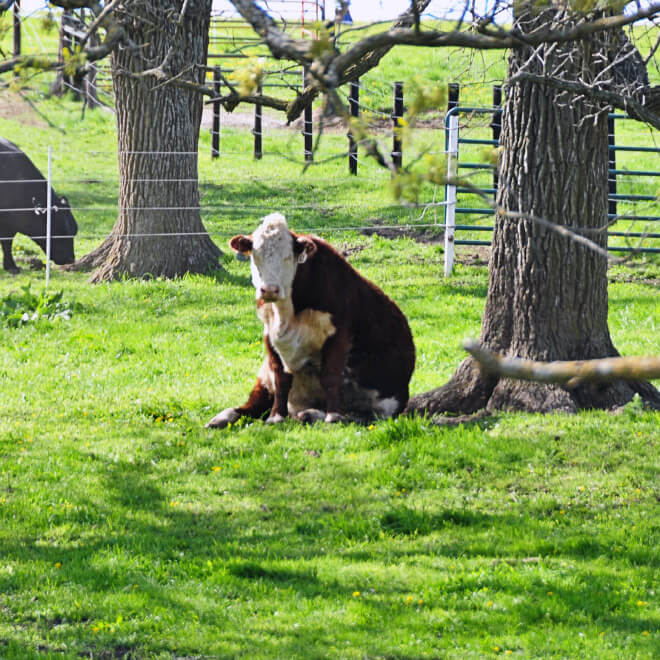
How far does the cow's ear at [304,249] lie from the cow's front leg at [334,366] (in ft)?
2.08

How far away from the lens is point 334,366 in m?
8.18

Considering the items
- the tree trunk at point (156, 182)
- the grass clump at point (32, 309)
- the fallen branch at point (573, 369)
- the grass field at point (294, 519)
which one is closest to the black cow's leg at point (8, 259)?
the tree trunk at point (156, 182)

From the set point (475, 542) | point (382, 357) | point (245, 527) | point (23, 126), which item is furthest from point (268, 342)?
point (23, 126)

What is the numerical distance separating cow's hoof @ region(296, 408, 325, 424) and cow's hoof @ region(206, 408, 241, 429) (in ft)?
1.66

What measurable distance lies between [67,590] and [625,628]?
9.18ft

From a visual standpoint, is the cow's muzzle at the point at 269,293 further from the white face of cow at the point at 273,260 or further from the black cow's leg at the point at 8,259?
the black cow's leg at the point at 8,259

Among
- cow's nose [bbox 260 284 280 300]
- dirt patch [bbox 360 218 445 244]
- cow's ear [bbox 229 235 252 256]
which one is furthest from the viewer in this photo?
dirt patch [bbox 360 218 445 244]

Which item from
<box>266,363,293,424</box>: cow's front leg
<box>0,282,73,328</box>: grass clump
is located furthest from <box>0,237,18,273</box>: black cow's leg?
<box>266,363,293,424</box>: cow's front leg

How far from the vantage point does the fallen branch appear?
6.06ft

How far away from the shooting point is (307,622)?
511cm

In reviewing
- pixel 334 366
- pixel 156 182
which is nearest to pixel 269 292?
pixel 334 366

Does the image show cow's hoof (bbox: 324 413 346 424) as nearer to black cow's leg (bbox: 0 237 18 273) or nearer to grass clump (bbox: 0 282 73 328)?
grass clump (bbox: 0 282 73 328)

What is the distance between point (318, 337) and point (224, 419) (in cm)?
99

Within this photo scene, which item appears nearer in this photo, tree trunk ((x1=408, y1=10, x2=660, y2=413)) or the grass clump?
tree trunk ((x1=408, y1=10, x2=660, y2=413))
